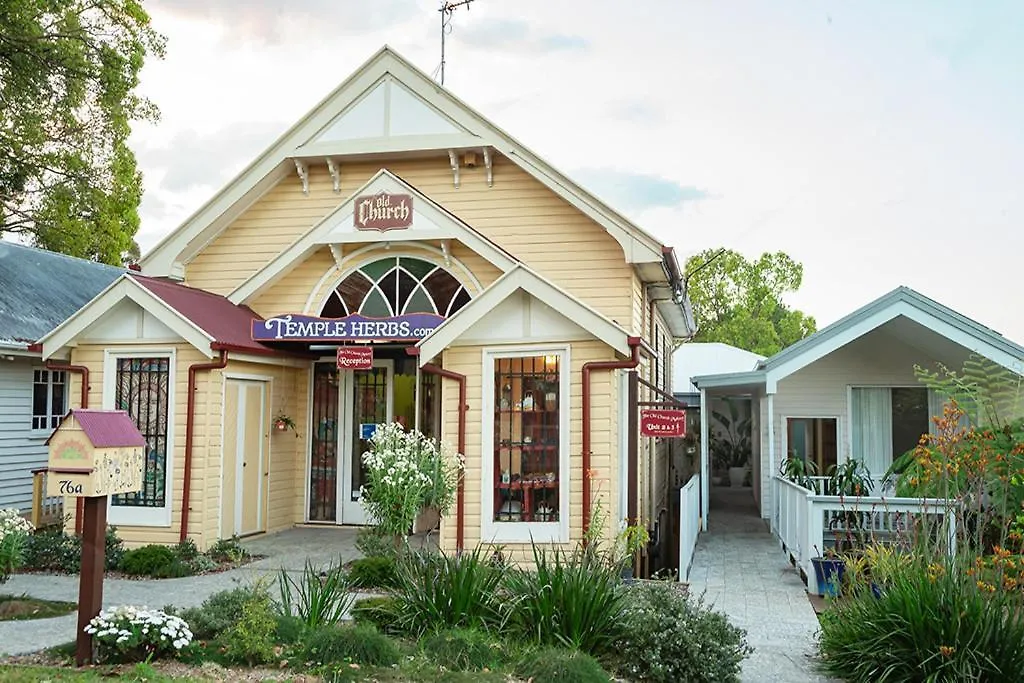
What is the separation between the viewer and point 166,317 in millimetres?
12188

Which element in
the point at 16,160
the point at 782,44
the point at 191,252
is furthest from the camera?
the point at 16,160

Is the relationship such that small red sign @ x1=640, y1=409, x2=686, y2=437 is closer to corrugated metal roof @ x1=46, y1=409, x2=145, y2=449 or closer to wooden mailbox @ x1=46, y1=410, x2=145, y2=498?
corrugated metal roof @ x1=46, y1=409, x2=145, y2=449

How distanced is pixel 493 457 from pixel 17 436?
9.98m

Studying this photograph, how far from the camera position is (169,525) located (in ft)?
40.2

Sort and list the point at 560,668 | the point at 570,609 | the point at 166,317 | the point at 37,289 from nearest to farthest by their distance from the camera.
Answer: the point at 560,668, the point at 570,609, the point at 166,317, the point at 37,289

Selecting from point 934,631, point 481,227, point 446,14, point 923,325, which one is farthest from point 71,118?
point 934,631

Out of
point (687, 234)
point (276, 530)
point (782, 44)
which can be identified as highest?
point (687, 234)

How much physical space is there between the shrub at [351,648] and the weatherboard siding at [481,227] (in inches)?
288

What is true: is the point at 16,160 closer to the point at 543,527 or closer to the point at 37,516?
the point at 37,516

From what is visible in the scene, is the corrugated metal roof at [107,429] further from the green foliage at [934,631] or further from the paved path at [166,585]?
the green foliage at [934,631]

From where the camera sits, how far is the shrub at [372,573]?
10.3 m

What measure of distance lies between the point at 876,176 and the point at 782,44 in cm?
371

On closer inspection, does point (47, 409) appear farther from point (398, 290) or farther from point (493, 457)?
point (493, 457)

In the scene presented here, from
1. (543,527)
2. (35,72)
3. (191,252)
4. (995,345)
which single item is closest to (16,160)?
(35,72)
